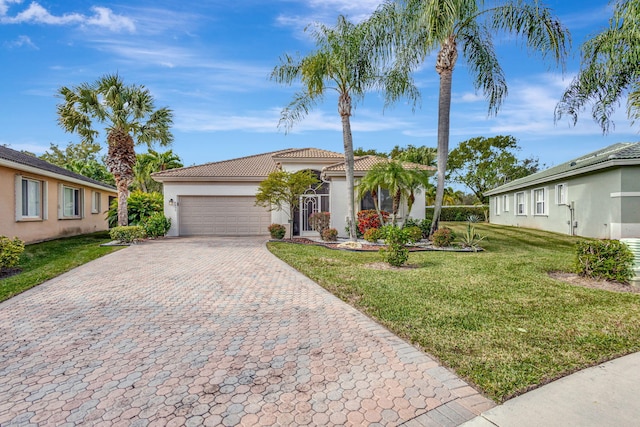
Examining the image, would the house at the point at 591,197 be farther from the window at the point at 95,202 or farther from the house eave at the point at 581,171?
the window at the point at 95,202

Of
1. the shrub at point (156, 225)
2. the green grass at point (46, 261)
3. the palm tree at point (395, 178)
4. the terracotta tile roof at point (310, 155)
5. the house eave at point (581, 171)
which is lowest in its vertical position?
the green grass at point (46, 261)

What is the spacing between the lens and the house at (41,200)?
1276 centimetres

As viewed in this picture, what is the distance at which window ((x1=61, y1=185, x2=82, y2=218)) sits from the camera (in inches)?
682

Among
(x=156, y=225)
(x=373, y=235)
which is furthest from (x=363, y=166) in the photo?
(x=156, y=225)

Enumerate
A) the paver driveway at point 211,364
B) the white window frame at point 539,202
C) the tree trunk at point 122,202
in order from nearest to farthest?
1. the paver driveway at point 211,364
2. the tree trunk at point 122,202
3. the white window frame at point 539,202

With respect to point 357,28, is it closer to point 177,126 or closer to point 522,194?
point 177,126

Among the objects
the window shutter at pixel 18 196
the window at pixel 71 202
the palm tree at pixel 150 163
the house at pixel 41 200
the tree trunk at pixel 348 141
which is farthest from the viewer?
the palm tree at pixel 150 163

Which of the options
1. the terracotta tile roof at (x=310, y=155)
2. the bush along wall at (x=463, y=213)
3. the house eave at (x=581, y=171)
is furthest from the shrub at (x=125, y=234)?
the bush along wall at (x=463, y=213)

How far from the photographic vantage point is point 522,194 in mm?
23188

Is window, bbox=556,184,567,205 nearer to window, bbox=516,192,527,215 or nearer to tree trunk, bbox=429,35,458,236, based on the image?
window, bbox=516,192,527,215

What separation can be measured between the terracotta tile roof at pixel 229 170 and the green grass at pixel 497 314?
36.6 ft

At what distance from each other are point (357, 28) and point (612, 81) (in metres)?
8.25

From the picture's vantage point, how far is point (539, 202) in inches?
810

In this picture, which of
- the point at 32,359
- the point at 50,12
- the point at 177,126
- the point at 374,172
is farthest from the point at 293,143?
the point at 32,359
